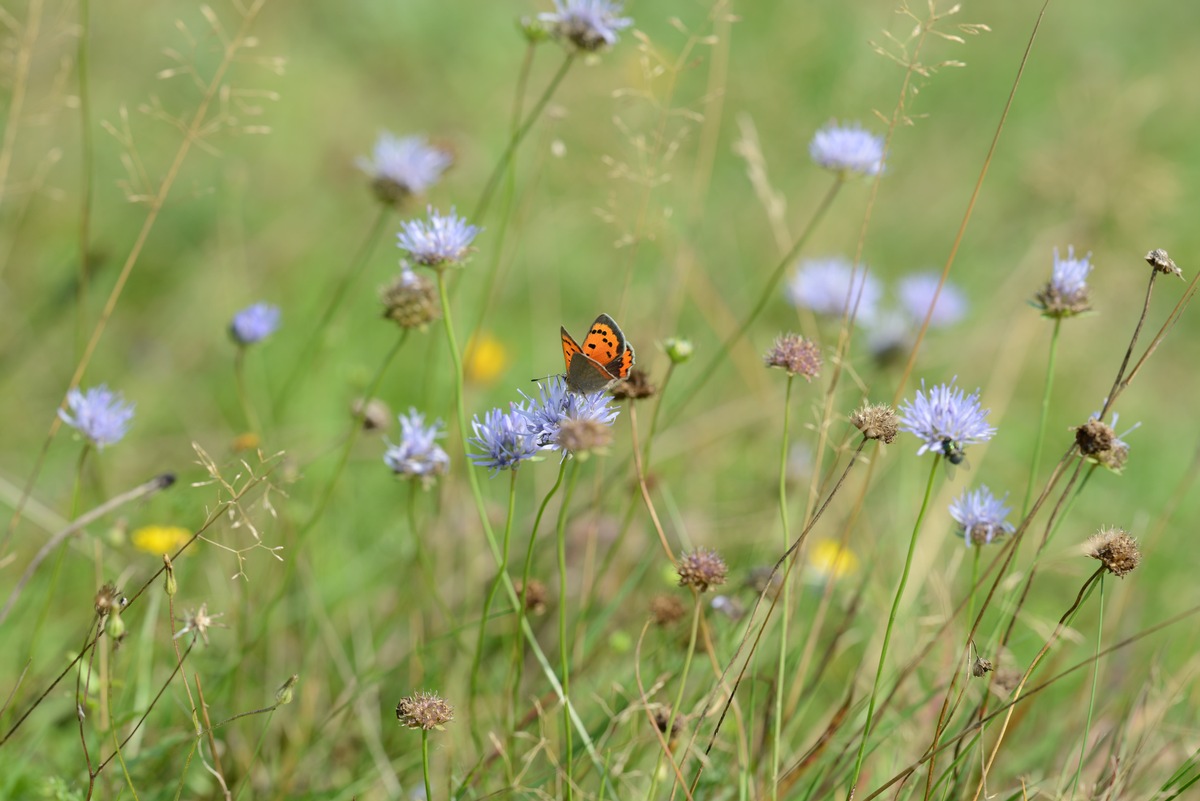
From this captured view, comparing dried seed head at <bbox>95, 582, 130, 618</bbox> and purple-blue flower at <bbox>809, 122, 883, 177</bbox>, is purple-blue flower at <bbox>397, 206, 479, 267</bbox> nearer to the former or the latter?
dried seed head at <bbox>95, 582, 130, 618</bbox>

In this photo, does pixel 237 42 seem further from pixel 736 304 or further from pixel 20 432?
pixel 736 304

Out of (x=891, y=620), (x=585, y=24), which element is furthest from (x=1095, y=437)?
(x=585, y=24)

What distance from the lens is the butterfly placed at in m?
1.82

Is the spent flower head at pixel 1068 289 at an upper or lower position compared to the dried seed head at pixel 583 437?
upper

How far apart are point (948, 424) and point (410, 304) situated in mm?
1065

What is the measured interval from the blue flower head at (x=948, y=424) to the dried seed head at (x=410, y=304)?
3.14 ft

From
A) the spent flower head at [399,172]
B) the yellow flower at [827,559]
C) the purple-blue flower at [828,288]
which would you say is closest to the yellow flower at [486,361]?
the spent flower head at [399,172]

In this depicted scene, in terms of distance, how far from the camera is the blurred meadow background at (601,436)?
2041 millimetres

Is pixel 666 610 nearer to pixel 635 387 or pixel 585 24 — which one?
pixel 635 387

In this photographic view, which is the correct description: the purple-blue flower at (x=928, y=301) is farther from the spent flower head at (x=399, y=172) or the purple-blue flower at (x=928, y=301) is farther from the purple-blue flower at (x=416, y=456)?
the purple-blue flower at (x=416, y=456)

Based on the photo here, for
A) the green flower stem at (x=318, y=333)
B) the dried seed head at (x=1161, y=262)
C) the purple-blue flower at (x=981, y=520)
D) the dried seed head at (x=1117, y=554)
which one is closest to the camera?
the dried seed head at (x=1117, y=554)

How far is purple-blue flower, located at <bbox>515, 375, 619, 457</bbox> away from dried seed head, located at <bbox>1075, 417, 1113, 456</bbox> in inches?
27.0

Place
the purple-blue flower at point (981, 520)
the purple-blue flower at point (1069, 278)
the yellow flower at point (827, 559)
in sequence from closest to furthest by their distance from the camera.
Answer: the purple-blue flower at point (981, 520)
the purple-blue flower at point (1069, 278)
the yellow flower at point (827, 559)

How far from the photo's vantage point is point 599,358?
1.88m
